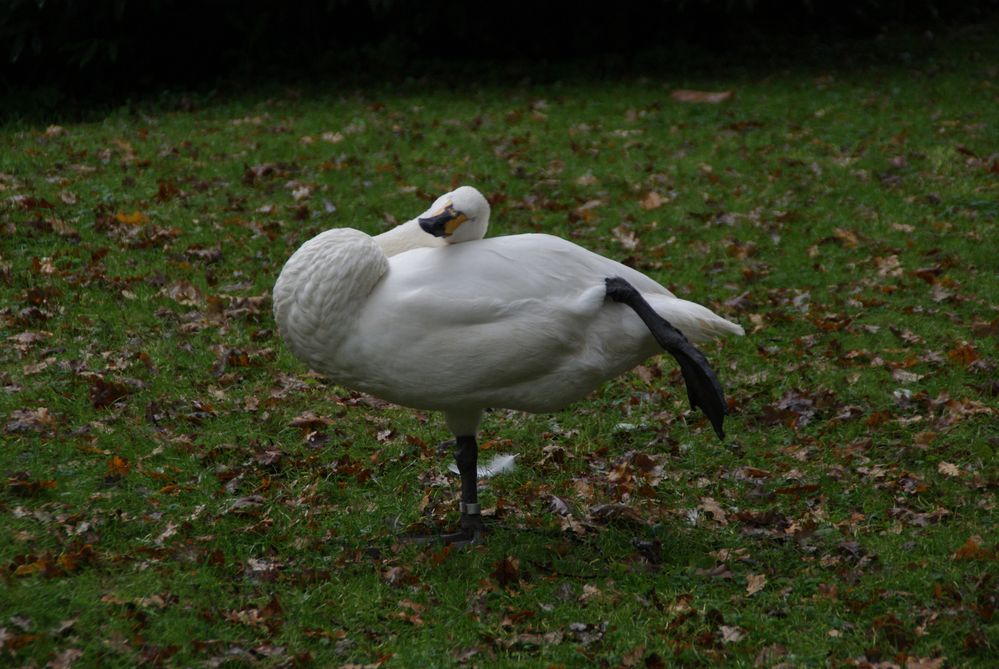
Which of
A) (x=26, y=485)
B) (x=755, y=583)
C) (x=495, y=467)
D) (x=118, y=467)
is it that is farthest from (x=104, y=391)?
(x=755, y=583)

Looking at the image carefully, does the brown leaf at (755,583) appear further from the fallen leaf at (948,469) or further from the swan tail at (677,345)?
the fallen leaf at (948,469)

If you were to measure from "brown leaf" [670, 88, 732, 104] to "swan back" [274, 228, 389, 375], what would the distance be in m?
9.04

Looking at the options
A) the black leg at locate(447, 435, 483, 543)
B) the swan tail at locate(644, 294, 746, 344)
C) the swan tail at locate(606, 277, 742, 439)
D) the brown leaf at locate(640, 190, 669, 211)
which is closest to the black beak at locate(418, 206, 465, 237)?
the swan tail at locate(606, 277, 742, 439)

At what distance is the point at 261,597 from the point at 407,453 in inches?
67.6

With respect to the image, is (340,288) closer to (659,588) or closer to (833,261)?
(659,588)

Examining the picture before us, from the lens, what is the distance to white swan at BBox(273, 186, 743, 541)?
4352mm

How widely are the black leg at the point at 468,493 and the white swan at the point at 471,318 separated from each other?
0.49m

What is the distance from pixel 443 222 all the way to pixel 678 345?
1.11m

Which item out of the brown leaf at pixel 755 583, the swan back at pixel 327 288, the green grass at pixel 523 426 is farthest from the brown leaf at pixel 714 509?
the swan back at pixel 327 288

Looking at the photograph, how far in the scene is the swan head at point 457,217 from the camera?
4.59 metres

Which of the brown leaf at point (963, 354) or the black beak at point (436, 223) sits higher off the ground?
the black beak at point (436, 223)

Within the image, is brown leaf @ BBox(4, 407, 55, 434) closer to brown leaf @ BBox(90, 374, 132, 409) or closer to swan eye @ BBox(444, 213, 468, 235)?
brown leaf @ BBox(90, 374, 132, 409)

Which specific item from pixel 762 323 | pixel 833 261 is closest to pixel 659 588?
pixel 762 323

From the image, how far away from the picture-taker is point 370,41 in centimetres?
1477
